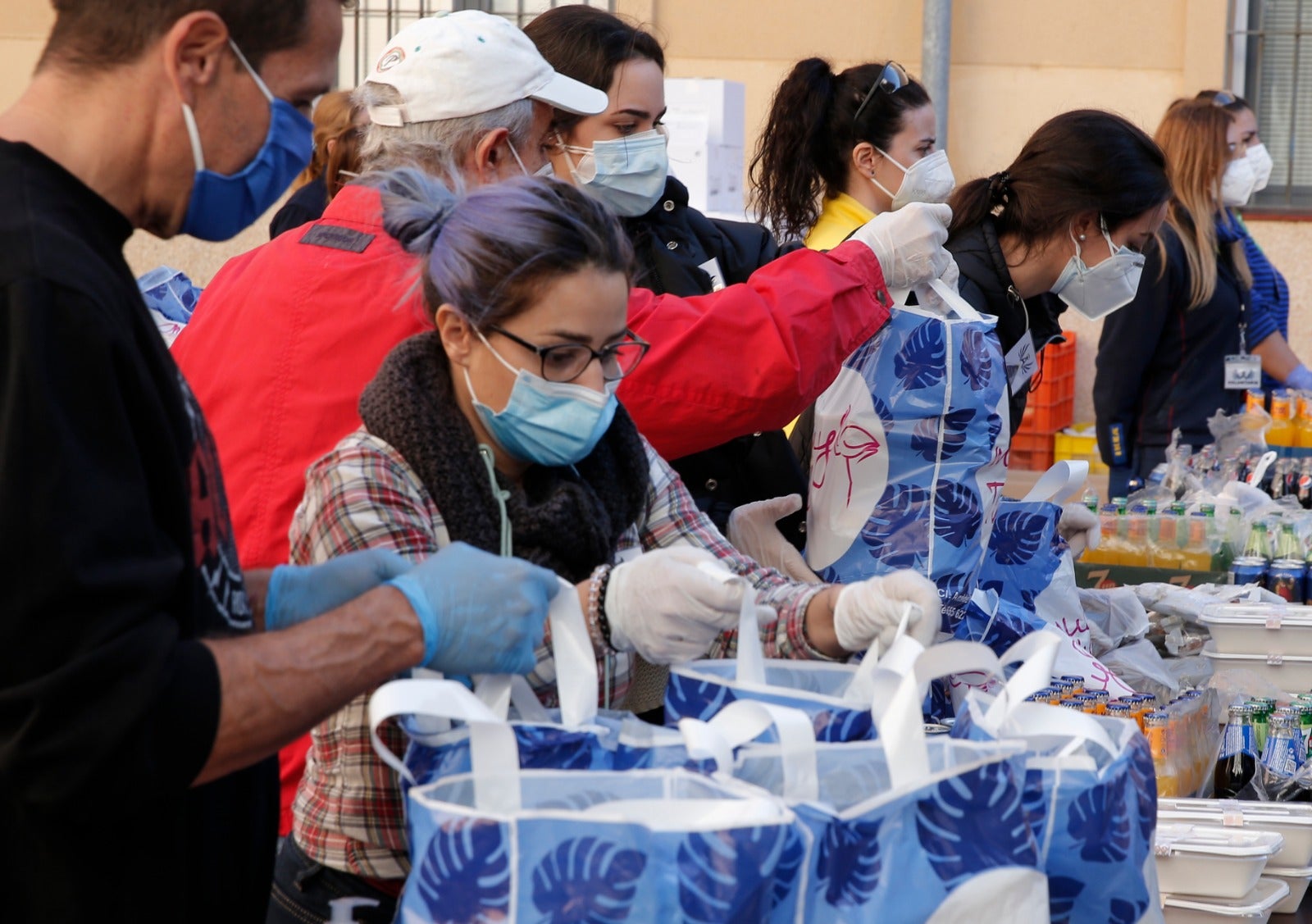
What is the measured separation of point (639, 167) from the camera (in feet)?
9.18

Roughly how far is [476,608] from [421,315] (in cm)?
68

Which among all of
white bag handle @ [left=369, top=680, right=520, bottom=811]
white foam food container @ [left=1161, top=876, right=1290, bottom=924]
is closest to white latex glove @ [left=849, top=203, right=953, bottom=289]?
white foam food container @ [left=1161, top=876, right=1290, bottom=924]

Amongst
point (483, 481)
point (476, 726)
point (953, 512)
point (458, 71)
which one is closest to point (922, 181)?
point (953, 512)

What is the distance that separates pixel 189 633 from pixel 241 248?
8.96m

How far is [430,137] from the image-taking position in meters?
2.33

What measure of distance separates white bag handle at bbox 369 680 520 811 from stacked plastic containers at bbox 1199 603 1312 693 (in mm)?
2392

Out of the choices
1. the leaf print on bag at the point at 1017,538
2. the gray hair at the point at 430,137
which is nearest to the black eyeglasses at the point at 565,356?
the gray hair at the point at 430,137

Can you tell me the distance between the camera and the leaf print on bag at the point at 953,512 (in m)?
2.73

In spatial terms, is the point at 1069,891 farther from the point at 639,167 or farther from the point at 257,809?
the point at 639,167

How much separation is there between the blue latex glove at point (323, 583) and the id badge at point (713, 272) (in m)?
1.52

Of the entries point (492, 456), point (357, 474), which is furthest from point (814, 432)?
point (357, 474)

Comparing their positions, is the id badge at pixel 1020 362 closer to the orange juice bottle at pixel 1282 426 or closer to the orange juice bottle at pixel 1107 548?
the orange juice bottle at pixel 1107 548

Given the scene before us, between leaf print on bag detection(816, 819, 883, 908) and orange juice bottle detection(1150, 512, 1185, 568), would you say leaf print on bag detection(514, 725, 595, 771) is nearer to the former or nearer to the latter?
leaf print on bag detection(816, 819, 883, 908)

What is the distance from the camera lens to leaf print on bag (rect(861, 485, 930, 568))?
8.95 ft
